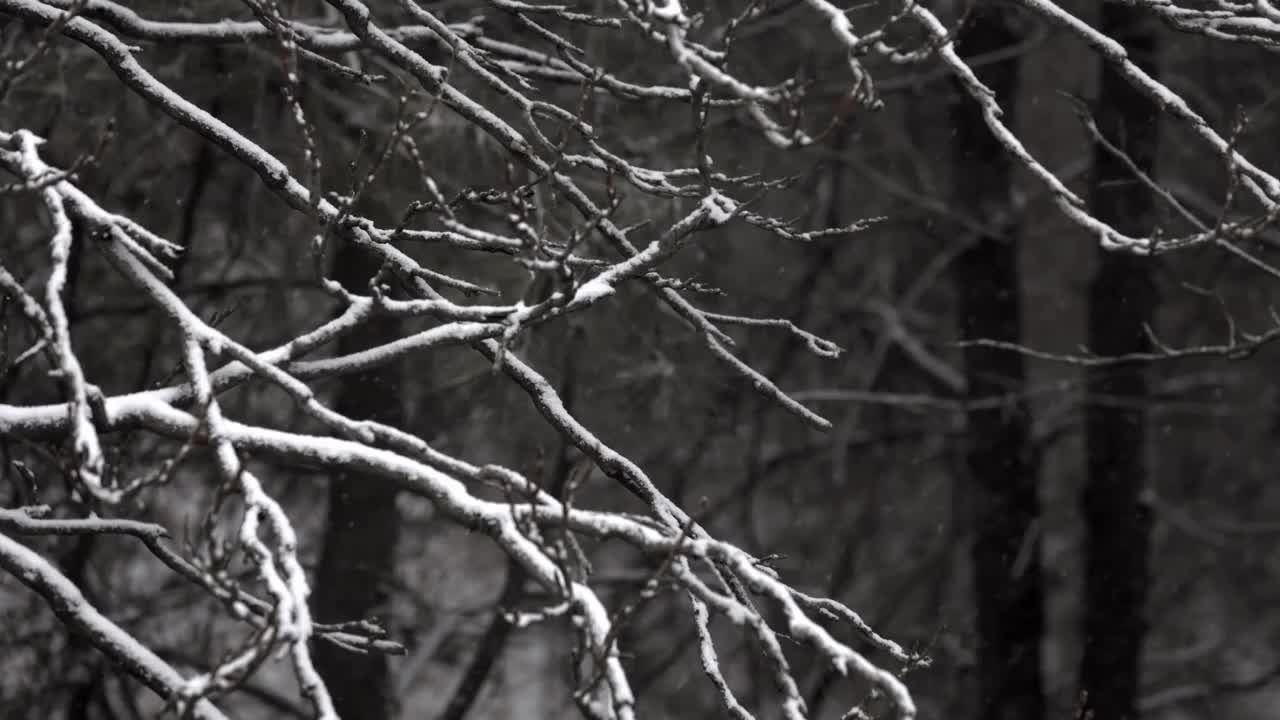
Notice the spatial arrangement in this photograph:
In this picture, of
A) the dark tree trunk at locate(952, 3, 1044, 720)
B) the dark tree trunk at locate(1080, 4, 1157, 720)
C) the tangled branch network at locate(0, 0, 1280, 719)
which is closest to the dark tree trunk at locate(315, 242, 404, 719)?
the dark tree trunk at locate(952, 3, 1044, 720)

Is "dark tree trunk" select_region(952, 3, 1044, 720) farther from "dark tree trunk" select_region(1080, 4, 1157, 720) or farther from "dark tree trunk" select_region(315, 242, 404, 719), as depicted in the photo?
"dark tree trunk" select_region(315, 242, 404, 719)

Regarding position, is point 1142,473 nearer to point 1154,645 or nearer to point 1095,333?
point 1095,333

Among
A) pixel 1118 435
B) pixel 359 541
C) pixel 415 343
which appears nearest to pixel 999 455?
pixel 1118 435

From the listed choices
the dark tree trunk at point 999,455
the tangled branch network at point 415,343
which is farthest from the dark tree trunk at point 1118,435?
the tangled branch network at point 415,343

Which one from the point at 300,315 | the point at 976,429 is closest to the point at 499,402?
the point at 300,315

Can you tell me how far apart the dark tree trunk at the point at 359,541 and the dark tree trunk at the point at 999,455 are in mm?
4184

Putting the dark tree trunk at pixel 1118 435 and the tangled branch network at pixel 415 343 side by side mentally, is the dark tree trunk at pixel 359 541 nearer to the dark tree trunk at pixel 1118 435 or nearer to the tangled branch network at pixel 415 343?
the tangled branch network at pixel 415 343

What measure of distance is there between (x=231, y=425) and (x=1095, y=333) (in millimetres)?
8807

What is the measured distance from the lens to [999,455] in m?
10.9

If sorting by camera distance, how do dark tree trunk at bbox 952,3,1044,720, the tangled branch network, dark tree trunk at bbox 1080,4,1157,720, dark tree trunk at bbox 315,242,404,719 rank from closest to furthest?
the tangled branch network < dark tree trunk at bbox 315,242,404,719 < dark tree trunk at bbox 1080,4,1157,720 < dark tree trunk at bbox 952,3,1044,720

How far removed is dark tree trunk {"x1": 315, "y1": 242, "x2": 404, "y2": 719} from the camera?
9.02 metres

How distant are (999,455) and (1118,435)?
98 cm

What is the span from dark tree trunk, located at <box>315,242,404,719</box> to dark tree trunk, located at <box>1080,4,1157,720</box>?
491 cm

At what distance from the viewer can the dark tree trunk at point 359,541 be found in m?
9.02
